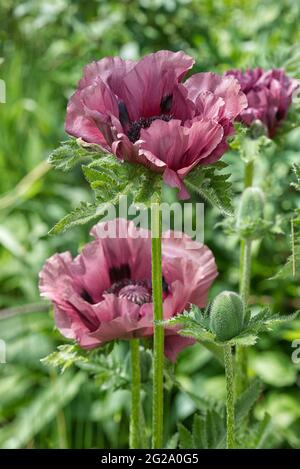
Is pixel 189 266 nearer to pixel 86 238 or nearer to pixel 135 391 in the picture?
pixel 135 391

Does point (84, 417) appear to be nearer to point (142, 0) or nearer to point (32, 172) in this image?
point (32, 172)

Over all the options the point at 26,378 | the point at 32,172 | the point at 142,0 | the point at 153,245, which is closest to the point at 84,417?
the point at 26,378

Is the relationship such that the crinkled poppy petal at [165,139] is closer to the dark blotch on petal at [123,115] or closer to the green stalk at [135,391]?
the dark blotch on petal at [123,115]

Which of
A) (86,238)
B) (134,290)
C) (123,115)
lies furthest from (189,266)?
(86,238)

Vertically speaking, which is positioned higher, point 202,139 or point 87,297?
point 202,139

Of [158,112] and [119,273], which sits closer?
[158,112]

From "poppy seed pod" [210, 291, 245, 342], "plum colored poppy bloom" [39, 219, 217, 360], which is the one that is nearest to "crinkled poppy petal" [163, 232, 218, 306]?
"plum colored poppy bloom" [39, 219, 217, 360]
